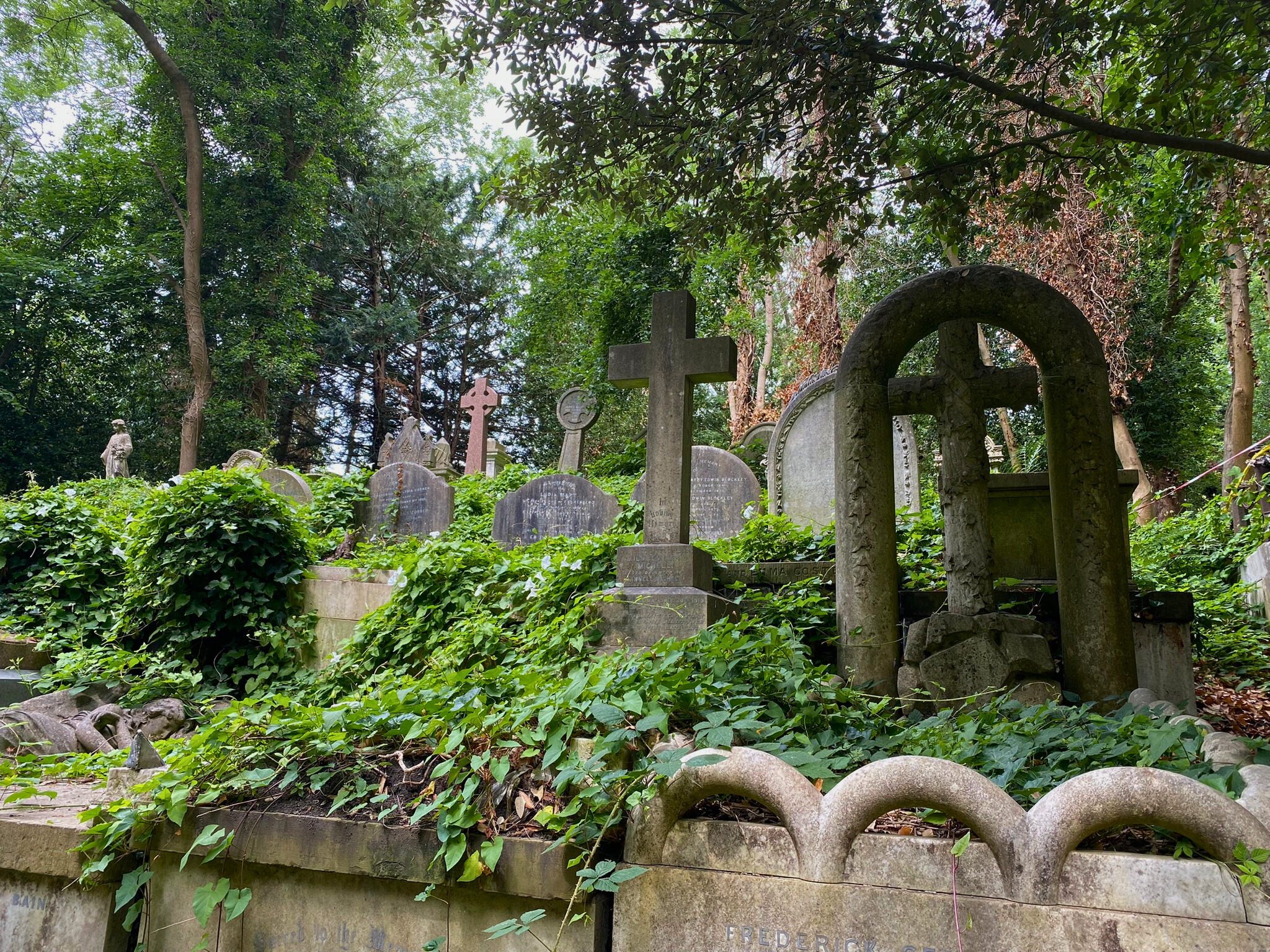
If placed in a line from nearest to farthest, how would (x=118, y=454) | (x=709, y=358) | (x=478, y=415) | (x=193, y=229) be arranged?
(x=709, y=358) → (x=118, y=454) → (x=478, y=415) → (x=193, y=229)

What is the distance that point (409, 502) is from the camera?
1065 cm

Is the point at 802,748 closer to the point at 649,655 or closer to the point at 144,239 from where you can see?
the point at 649,655

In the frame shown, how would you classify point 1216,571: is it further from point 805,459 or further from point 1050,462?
point 1050,462

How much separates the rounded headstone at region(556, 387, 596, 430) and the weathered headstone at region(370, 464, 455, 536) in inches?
218

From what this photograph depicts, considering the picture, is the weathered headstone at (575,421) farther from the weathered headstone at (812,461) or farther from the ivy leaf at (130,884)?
the ivy leaf at (130,884)

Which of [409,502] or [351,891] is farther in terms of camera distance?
[409,502]

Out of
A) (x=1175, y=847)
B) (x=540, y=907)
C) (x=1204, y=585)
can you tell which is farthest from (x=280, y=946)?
(x=1204, y=585)

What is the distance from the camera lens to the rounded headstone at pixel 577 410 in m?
16.2

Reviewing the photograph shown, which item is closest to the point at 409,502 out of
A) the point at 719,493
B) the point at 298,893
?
the point at 719,493

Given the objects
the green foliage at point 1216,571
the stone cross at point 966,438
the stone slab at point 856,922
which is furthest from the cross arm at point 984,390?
the stone slab at point 856,922

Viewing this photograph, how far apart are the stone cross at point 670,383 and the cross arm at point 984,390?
93cm

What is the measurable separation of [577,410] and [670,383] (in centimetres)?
1163

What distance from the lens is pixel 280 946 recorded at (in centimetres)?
272

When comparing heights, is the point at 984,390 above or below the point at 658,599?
above
